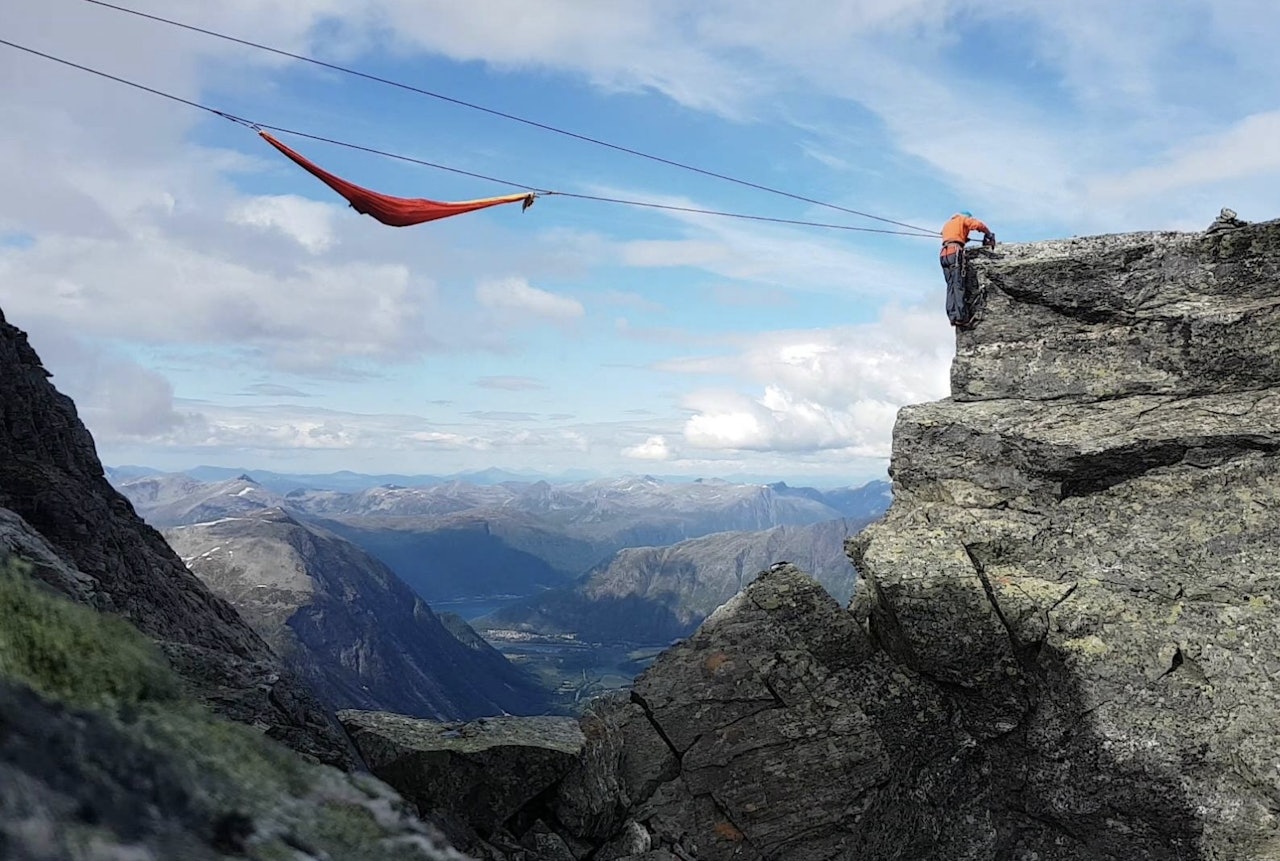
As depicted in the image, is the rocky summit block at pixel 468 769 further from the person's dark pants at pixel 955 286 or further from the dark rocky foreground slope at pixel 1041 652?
A: the person's dark pants at pixel 955 286

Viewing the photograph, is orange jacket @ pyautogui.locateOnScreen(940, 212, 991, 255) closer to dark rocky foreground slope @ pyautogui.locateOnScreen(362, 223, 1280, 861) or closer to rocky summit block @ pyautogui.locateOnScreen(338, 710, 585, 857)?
dark rocky foreground slope @ pyautogui.locateOnScreen(362, 223, 1280, 861)

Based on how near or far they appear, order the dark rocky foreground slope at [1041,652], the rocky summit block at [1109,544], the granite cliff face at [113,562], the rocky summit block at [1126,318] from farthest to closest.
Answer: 1. the rocky summit block at [1126,318]
2. the dark rocky foreground slope at [1041,652]
3. the rocky summit block at [1109,544]
4. the granite cliff face at [113,562]

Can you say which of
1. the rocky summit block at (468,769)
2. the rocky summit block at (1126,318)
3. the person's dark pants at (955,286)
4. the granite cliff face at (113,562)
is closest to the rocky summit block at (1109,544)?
the rocky summit block at (1126,318)

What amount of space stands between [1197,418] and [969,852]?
13.6 m

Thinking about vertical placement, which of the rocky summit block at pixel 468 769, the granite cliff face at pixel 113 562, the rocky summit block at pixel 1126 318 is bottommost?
the rocky summit block at pixel 468 769

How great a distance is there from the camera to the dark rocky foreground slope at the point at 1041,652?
2073 cm

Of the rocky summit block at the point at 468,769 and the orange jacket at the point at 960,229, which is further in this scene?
the orange jacket at the point at 960,229

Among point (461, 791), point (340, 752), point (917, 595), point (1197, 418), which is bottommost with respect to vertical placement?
point (461, 791)

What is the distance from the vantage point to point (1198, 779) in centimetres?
1994

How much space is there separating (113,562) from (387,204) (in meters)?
24.2

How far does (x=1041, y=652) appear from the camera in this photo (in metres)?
22.5

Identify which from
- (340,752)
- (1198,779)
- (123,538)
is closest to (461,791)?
(340,752)

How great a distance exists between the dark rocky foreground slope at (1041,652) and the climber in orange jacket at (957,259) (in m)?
2.97

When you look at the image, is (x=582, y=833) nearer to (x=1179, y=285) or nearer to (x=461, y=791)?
(x=461, y=791)
